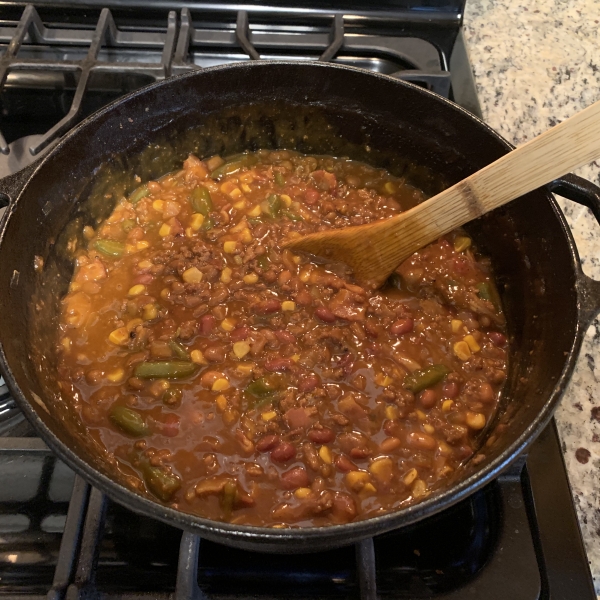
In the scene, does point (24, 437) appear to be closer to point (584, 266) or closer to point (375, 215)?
point (375, 215)

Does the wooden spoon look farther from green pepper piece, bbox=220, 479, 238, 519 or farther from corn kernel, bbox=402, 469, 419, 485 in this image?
green pepper piece, bbox=220, 479, 238, 519

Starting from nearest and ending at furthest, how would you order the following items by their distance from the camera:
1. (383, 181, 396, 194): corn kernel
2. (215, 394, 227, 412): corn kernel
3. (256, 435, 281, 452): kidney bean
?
(256, 435, 281, 452): kidney bean, (215, 394, 227, 412): corn kernel, (383, 181, 396, 194): corn kernel

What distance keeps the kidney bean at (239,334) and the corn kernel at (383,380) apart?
1.93 ft

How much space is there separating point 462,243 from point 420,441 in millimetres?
1093

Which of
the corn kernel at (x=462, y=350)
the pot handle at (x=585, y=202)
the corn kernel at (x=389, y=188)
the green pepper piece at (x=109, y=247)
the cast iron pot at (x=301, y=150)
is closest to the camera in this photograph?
the cast iron pot at (x=301, y=150)

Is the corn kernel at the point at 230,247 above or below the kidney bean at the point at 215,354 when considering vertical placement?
above

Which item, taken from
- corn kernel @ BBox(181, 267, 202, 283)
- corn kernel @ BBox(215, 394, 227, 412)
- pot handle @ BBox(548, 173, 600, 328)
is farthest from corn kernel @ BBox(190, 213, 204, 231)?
pot handle @ BBox(548, 173, 600, 328)

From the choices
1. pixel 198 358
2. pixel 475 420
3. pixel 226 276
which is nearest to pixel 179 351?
pixel 198 358

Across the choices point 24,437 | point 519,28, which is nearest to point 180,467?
point 24,437

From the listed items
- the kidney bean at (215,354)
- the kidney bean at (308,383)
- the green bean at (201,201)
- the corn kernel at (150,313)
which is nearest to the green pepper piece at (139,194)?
the green bean at (201,201)

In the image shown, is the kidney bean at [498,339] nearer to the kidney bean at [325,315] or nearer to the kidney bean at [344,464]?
the kidney bean at [325,315]

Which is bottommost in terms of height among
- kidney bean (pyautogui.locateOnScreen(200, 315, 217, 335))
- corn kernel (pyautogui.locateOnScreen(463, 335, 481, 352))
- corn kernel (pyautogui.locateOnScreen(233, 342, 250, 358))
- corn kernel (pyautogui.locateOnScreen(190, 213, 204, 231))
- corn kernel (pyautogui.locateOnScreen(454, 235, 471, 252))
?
corn kernel (pyautogui.locateOnScreen(233, 342, 250, 358))

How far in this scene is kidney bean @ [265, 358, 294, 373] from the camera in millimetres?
2244

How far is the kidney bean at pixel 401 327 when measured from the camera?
2383 mm
